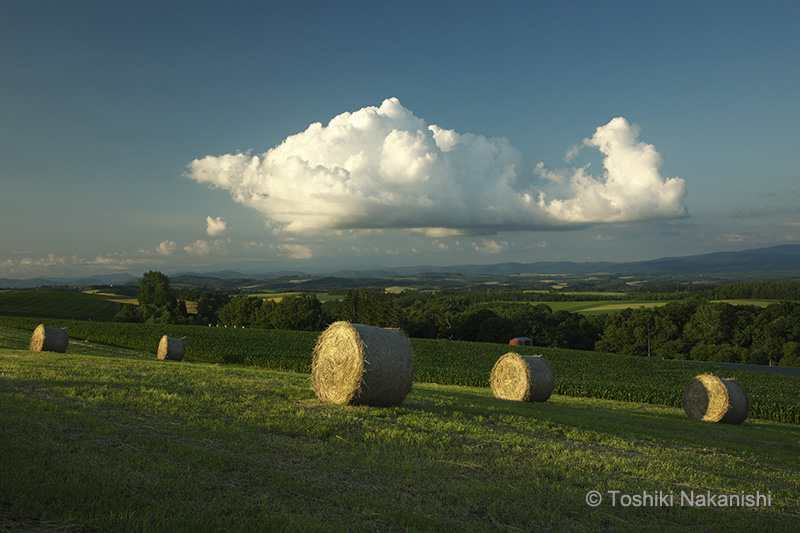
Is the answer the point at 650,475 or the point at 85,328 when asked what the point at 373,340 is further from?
the point at 85,328

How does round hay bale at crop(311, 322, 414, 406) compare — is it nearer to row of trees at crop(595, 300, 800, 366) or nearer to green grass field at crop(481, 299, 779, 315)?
row of trees at crop(595, 300, 800, 366)

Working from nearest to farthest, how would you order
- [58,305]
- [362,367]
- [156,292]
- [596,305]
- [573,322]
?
1. [362,367]
2. [58,305]
3. [573,322]
4. [156,292]
5. [596,305]

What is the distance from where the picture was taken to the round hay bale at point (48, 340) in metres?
26.8

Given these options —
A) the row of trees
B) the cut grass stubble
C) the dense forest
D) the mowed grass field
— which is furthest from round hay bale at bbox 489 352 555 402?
the row of trees

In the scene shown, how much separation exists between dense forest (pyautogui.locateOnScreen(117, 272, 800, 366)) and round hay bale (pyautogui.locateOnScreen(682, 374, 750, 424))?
1956 inches

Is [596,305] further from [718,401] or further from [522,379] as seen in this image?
[522,379]

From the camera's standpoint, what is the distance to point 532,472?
8344 millimetres

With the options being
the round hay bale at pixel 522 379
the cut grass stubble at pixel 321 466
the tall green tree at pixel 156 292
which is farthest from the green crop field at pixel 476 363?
the tall green tree at pixel 156 292

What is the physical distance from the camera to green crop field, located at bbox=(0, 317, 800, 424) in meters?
29.4

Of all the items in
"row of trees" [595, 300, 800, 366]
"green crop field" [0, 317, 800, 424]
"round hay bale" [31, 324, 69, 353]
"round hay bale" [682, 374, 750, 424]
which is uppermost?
"round hay bale" [31, 324, 69, 353]

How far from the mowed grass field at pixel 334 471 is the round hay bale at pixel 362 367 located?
2.08 ft

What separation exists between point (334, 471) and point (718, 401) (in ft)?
62.8

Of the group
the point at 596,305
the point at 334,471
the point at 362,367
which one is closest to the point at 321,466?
the point at 334,471

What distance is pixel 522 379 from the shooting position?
22.0m
